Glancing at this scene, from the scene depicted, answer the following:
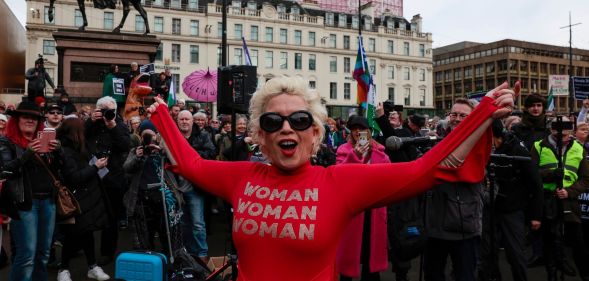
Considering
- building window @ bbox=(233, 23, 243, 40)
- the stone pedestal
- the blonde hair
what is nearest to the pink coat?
the blonde hair

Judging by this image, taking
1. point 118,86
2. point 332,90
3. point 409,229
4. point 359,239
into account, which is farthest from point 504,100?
point 332,90

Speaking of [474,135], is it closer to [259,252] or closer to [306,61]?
[259,252]

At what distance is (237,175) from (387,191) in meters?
0.75

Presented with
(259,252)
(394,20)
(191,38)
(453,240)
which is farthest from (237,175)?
(394,20)

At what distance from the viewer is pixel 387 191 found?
6.84 feet

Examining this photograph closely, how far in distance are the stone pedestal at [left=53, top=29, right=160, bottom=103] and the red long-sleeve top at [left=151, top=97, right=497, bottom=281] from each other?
1395 centimetres

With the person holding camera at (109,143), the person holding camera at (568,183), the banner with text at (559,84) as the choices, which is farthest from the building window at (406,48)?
the person holding camera at (109,143)

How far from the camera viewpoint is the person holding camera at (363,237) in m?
4.94

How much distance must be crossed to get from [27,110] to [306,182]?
3.77 metres

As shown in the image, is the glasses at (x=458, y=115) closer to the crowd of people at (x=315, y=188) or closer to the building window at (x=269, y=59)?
the crowd of people at (x=315, y=188)

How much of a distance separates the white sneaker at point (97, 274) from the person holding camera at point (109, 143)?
0.54 meters

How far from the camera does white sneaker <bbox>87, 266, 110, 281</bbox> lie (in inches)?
230

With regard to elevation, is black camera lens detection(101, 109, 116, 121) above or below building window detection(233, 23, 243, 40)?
below

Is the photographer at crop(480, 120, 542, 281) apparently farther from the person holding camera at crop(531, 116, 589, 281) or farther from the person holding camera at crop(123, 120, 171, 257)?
the person holding camera at crop(123, 120, 171, 257)
